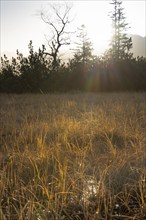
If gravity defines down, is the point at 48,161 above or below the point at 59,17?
below

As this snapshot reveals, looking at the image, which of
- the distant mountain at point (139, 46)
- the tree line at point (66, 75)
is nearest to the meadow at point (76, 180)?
the tree line at point (66, 75)

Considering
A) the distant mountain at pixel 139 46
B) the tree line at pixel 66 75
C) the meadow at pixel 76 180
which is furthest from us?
the distant mountain at pixel 139 46

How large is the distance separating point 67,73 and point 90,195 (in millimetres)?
14473

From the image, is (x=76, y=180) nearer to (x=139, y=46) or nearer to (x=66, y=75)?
(x=66, y=75)

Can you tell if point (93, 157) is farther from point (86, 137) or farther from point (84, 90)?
point (84, 90)

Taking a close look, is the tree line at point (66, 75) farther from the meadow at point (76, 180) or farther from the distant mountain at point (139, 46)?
the distant mountain at point (139, 46)

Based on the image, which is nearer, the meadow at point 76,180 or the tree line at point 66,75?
the meadow at point 76,180

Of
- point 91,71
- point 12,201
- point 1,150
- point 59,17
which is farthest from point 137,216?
point 59,17

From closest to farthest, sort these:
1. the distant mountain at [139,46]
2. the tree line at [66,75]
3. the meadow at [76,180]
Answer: the meadow at [76,180] < the tree line at [66,75] < the distant mountain at [139,46]

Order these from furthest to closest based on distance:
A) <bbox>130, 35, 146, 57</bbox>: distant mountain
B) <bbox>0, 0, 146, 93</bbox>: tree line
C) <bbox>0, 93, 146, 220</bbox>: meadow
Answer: <bbox>130, 35, 146, 57</bbox>: distant mountain < <bbox>0, 0, 146, 93</bbox>: tree line < <bbox>0, 93, 146, 220</bbox>: meadow

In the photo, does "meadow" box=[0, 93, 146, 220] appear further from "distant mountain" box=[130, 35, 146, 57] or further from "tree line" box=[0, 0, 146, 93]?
"distant mountain" box=[130, 35, 146, 57]

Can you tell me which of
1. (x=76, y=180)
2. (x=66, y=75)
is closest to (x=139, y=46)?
(x=66, y=75)

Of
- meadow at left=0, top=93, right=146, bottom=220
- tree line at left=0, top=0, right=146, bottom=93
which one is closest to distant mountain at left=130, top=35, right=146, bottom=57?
tree line at left=0, top=0, right=146, bottom=93

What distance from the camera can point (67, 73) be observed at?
57.1 ft
